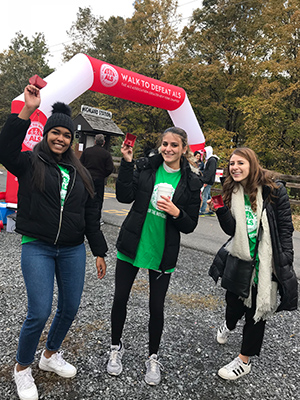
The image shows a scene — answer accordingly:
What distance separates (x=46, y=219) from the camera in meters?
1.93

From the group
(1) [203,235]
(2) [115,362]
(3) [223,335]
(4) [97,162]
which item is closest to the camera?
(2) [115,362]

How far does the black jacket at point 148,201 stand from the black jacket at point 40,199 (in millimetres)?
371

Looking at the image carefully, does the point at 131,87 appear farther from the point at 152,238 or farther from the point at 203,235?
the point at 152,238

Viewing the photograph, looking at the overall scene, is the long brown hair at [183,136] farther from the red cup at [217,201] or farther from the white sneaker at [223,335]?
the white sneaker at [223,335]

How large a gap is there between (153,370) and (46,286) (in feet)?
3.51

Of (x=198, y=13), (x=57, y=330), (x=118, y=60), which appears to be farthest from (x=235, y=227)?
(x=118, y=60)

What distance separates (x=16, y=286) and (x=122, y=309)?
2.03m

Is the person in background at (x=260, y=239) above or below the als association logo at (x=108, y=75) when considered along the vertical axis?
below

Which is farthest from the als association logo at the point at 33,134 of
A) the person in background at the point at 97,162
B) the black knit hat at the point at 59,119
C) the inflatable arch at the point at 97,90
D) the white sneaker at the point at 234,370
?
the white sneaker at the point at 234,370

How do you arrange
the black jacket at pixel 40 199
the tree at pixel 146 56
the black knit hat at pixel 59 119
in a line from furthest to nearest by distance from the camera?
the tree at pixel 146 56, the black knit hat at pixel 59 119, the black jacket at pixel 40 199

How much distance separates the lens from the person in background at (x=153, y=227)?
7.48 feet

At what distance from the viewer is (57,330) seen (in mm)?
2160

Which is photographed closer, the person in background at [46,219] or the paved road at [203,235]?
the person in background at [46,219]

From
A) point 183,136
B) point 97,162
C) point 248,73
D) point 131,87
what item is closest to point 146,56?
point 248,73
